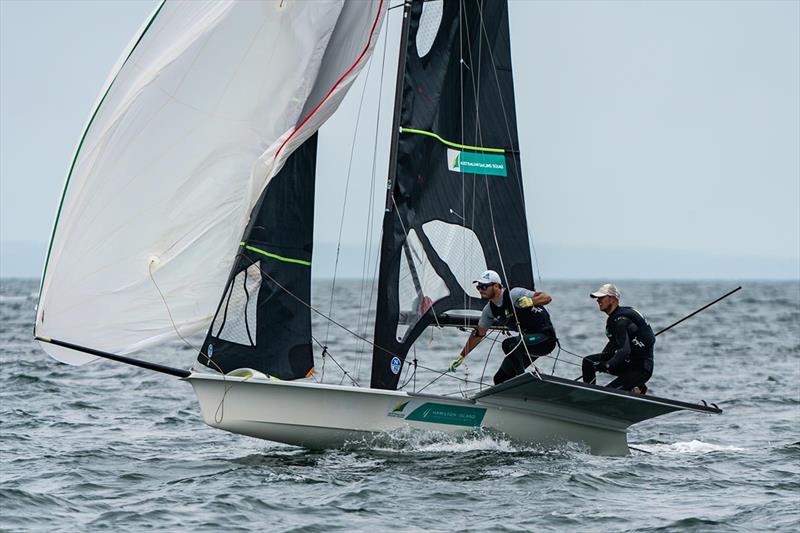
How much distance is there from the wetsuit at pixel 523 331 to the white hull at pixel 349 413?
0.44 m

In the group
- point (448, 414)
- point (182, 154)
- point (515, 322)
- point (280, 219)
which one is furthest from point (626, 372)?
point (182, 154)

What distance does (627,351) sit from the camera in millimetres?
10875

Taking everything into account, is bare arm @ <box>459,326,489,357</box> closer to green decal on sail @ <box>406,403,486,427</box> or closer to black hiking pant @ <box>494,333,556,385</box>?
black hiking pant @ <box>494,333,556,385</box>

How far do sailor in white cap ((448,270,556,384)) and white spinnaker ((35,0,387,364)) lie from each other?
2.29 meters

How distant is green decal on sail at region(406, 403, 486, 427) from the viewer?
10734 mm

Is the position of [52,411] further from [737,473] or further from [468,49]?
[737,473]

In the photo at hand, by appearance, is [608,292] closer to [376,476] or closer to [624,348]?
[624,348]

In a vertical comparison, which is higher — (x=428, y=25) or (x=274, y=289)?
(x=428, y=25)

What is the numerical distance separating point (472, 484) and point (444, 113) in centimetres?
379

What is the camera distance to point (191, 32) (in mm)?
10422

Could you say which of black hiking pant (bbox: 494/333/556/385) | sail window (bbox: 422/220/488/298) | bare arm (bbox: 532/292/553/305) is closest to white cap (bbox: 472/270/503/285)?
bare arm (bbox: 532/292/553/305)

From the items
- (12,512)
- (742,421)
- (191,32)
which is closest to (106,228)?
(191,32)

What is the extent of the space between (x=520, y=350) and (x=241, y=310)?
8.85ft

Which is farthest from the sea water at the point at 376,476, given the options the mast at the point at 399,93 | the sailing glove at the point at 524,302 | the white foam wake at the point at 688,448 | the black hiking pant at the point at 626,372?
the mast at the point at 399,93
